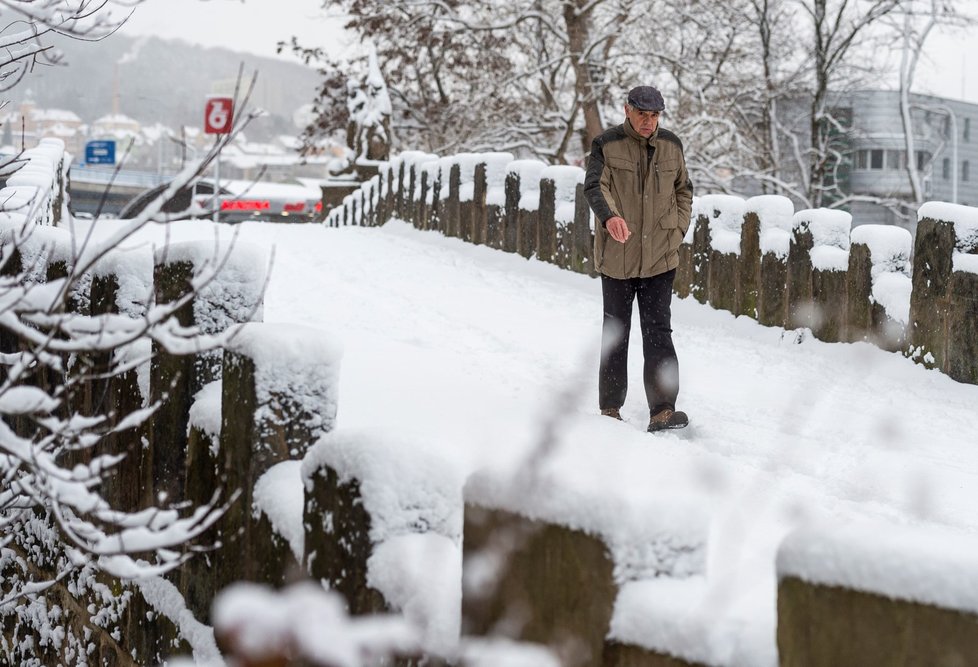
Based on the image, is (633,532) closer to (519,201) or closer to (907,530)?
(907,530)

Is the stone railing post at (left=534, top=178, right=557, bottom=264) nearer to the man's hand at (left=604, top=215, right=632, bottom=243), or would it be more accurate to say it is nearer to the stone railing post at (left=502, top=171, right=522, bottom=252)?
the stone railing post at (left=502, top=171, right=522, bottom=252)

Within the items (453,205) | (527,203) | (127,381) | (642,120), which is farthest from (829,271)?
(453,205)

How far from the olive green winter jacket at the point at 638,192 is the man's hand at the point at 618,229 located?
0.16m

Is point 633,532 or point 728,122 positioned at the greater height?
point 728,122

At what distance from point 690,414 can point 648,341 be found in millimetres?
725

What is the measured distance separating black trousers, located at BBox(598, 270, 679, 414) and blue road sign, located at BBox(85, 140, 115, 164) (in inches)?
1697

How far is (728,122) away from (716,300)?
1138cm

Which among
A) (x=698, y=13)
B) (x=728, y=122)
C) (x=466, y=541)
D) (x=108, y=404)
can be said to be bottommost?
(x=108, y=404)

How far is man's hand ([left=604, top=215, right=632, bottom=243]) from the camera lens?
5.37 m

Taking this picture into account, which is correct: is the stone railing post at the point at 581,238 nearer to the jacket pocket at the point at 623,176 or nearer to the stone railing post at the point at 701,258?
the stone railing post at the point at 701,258

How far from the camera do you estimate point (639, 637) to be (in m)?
1.55

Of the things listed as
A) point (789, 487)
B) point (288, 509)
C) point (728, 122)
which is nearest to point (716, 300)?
point (789, 487)

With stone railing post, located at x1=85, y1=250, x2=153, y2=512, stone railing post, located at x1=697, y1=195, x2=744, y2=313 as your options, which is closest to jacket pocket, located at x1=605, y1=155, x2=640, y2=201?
stone railing post, located at x1=85, y1=250, x2=153, y2=512

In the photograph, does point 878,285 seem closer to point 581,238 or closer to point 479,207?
point 581,238
